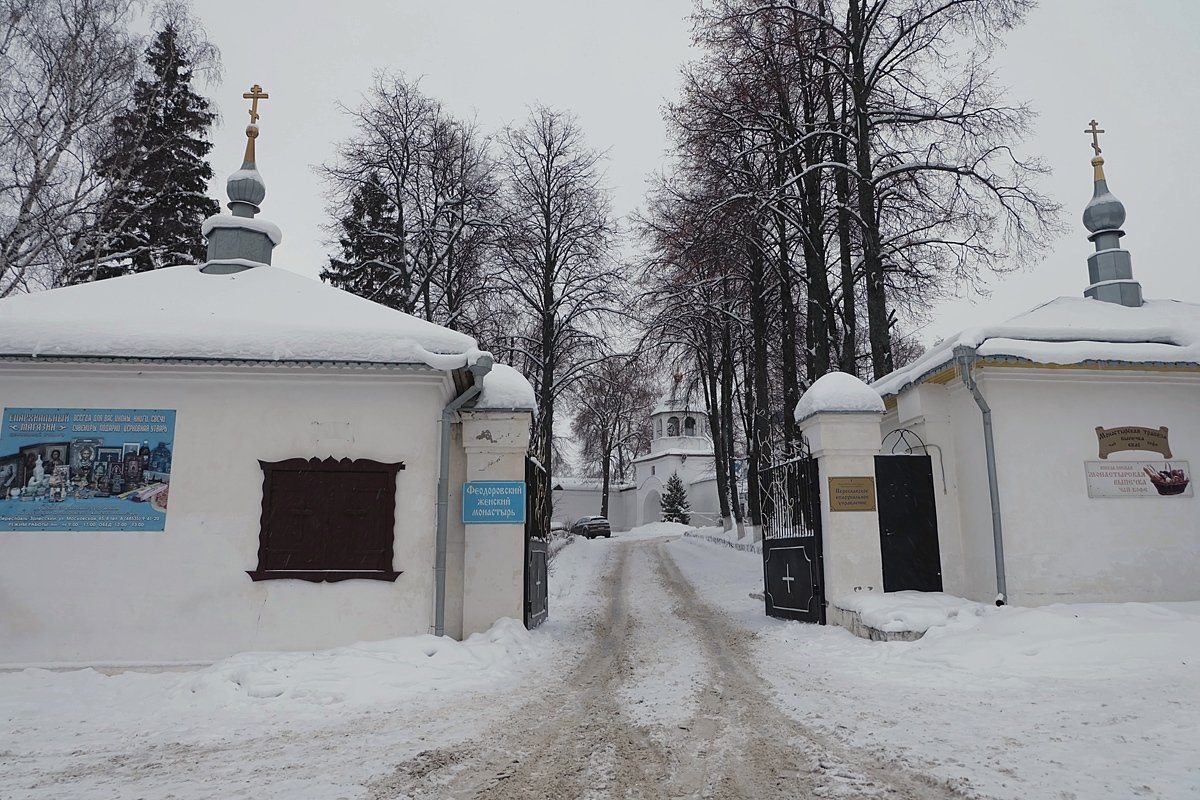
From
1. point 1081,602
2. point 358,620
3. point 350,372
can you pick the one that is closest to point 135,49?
point 350,372

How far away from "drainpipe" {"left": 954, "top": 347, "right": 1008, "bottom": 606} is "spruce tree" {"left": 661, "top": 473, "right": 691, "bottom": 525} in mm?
33634

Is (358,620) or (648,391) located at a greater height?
(648,391)

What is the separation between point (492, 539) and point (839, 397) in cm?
494

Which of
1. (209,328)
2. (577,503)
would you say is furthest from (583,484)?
(209,328)

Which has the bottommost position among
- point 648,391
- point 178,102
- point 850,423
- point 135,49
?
point 850,423

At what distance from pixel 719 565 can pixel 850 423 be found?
36.0 ft

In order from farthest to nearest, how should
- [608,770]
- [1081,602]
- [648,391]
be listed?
[648,391]
[1081,602]
[608,770]

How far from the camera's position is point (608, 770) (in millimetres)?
4742

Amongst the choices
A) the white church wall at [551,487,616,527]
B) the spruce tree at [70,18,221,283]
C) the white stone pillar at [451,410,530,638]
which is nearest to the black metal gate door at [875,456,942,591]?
the white stone pillar at [451,410,530,638]

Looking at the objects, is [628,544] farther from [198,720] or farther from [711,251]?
[198,720]

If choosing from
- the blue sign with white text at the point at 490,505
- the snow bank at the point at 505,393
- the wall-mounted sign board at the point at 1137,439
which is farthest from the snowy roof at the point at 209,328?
the wall-mounted sign board at the point at 1137,439

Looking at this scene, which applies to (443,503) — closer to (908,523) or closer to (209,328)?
(209,328)

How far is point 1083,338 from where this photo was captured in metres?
10.5

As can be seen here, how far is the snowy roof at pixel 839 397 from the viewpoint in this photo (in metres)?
10.5
